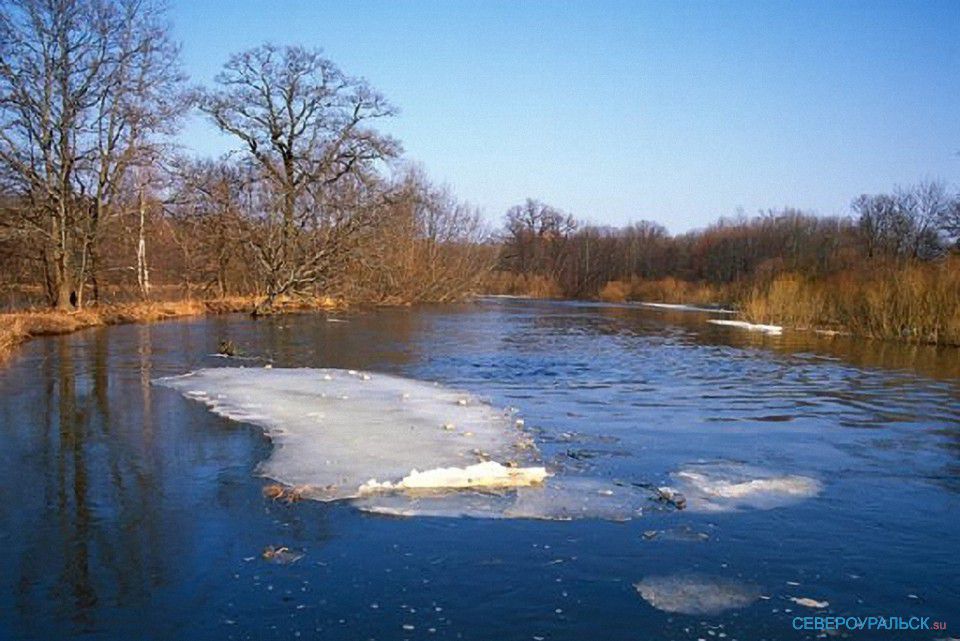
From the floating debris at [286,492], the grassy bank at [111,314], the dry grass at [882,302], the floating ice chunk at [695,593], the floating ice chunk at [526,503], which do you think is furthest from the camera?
the dry grass at [882,302]

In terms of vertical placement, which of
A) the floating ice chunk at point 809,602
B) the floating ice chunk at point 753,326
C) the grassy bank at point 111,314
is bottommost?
the floating ice chunk at point 809,602

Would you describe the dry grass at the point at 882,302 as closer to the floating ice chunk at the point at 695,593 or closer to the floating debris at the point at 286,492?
the floating ice chunk at the point at 695,593

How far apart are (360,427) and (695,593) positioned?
16.4ft

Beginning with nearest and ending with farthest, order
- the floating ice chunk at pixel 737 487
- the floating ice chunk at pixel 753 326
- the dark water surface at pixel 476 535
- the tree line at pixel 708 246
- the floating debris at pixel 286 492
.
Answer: the dark water surface at pixel 476 535, the floating debris at pixel 286 492, the floating ice chunk at pixel 737 487, the floating ice chunk at pixel 753 326, the tree line at pixel 708 246

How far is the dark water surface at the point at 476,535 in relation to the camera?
420 cm

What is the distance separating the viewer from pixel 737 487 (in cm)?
682

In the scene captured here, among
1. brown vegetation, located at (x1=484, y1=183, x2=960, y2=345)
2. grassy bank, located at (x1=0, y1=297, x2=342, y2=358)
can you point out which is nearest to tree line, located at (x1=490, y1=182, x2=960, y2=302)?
brown vegetation, located at (x1=484, y1=183, x2=960, y2=345)

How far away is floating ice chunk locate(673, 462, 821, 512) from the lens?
20.9ft

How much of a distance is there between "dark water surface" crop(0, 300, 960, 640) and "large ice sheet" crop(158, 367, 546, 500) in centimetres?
40

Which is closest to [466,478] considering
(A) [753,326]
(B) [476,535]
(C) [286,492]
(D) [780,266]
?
(B) [476,535]

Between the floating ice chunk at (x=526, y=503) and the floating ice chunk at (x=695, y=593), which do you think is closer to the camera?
the floating ice chunk at (x=695, y=593)

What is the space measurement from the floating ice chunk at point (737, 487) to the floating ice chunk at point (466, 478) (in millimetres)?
1393

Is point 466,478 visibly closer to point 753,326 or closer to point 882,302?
point 882,302

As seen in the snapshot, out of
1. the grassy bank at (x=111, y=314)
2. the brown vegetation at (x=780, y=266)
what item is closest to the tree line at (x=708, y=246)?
the brown vegetation at (x=780, y=266)
